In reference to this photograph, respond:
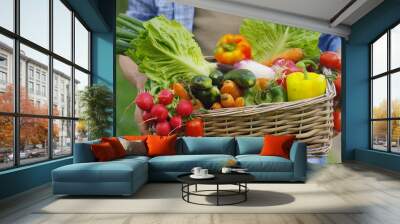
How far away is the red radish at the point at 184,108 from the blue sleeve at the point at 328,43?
307cm

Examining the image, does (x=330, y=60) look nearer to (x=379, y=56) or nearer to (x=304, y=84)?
(x=304, y=84)

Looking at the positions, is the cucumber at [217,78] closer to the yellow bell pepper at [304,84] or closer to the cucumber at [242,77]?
the cucumber at [242,77]

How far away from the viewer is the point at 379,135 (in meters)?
8.26

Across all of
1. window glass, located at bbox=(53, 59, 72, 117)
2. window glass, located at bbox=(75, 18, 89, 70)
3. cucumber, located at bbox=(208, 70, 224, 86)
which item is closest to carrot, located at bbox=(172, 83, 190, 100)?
cucumber, located at bbox=(208, 70, 224, 86)

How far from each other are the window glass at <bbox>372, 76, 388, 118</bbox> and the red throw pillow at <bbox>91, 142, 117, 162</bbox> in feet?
18.5

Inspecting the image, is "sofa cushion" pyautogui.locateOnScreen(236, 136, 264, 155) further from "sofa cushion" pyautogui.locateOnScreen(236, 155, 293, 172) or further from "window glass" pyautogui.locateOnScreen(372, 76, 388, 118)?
"window glass" pyautogui.locateOnScreen(372, 76, 388, 118)

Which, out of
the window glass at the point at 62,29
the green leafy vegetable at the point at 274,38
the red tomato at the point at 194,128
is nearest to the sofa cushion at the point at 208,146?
the red tomato at the point at 194,128

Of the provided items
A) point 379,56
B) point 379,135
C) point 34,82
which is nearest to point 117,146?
point 34,82

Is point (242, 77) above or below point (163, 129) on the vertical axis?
above

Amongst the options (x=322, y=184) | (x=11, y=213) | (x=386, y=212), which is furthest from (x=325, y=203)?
(x=11, y=213)

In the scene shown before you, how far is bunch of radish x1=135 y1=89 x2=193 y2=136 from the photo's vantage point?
26.0 feet

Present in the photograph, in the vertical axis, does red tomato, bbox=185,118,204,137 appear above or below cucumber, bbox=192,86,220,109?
below

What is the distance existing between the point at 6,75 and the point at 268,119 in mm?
5022

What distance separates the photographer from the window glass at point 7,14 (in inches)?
184
